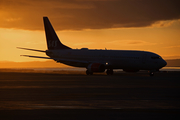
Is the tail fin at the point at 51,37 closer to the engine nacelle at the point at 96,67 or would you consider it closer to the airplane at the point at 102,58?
the airplane at the point at 102,58

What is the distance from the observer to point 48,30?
7269 cm

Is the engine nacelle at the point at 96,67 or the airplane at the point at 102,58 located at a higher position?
the airplane at the point at 102,58

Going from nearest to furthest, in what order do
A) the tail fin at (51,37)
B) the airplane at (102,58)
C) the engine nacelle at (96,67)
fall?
the airplane at (102,58) < the engine nacelle at (96,67) < the tail fin at (51,37)

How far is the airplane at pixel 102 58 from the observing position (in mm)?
53062

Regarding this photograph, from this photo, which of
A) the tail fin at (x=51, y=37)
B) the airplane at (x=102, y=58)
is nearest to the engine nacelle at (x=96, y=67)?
the airplane at (x=102, y=58)

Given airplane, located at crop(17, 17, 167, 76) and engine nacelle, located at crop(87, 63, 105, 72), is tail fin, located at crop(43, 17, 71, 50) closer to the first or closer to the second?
airplane, located at crop(17, 17, 167, 76)

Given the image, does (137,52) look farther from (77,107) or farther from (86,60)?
(77,107)

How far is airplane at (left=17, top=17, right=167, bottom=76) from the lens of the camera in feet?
174

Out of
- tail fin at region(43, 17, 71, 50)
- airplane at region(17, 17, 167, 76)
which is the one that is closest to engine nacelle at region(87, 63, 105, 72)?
airplane at region(17, 17, 167, 76)

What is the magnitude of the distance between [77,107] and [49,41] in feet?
194

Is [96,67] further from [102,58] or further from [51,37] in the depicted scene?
[51,37]

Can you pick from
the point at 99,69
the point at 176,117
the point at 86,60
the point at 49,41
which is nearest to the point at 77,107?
the point at 176,117

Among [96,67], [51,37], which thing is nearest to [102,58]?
[96,67]

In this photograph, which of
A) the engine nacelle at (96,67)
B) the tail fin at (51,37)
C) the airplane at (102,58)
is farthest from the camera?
the tail fin at (51,37)
